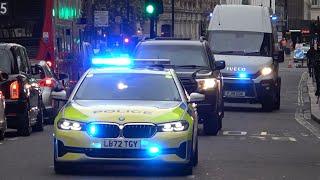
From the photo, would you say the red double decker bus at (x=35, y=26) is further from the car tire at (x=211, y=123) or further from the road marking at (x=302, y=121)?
the car tire at (x=211, y=123)

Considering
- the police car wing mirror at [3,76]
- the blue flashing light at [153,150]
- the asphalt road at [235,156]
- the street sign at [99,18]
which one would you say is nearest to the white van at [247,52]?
the asphalt road at [235,156]

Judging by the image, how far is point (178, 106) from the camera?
13.3m

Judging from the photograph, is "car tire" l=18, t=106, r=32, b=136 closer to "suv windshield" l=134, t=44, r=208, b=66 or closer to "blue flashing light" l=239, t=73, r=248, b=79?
"suv windshield" l=134, t=44, r=208, b=66

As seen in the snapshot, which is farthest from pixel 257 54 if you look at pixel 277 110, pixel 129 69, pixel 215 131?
pixel 129 69

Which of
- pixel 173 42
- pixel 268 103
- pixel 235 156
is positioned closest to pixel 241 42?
pixel 268 103

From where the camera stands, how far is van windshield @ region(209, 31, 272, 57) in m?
29.9

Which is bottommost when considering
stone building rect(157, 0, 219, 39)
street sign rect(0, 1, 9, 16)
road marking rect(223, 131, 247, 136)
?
stone building rect(157, 0, 219, 39)

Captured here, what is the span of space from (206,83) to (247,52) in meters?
10.1

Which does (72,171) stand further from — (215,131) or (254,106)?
(254,106)

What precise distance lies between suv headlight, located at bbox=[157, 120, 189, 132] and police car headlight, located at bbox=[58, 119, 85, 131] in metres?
0.98

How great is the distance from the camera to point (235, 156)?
16.0 meters

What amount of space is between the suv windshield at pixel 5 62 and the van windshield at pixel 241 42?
1106cm

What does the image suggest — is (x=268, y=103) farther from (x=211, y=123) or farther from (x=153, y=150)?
(x=153, y=150)

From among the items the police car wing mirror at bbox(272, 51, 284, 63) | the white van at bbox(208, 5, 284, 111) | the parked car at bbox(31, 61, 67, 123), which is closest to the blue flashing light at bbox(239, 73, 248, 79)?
the white van at bbox(208, 5, 284, 111)
